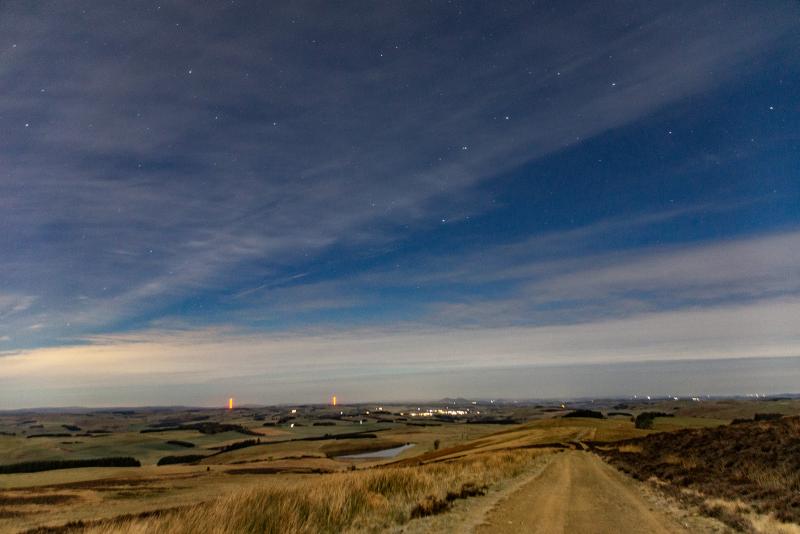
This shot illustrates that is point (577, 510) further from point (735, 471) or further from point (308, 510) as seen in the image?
point (735, 471)

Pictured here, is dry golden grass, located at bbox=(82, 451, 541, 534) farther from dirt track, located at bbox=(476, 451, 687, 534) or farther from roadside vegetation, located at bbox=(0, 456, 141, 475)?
roadside vegetation, located at bbox=(0, 456, 141, 475)

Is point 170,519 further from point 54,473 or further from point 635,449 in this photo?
point 54,473

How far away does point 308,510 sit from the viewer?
15297mm

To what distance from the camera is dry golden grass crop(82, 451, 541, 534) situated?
1279cm

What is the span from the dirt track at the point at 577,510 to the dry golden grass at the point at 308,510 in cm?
286

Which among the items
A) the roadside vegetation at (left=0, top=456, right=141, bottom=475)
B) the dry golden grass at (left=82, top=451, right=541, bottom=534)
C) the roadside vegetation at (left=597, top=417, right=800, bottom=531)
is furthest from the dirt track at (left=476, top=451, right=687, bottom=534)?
the roadside vegetation at (left=0, top=456, right=141, bottom=475)

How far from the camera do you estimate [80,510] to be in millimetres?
37219

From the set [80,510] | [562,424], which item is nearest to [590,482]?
[80,510]

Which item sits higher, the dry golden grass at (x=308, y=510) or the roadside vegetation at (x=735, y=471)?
the dry golden grass at (x=308, y=510)

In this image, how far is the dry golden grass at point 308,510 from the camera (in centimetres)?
1279

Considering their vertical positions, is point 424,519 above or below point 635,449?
above

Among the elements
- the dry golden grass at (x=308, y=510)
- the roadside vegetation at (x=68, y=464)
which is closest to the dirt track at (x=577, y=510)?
the dry golden grass at (x=308, y=510)

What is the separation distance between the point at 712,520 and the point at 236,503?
14.6 meters

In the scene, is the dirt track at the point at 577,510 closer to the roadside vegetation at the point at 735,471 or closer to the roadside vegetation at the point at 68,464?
the roadside vegetation at the point at 735,471
